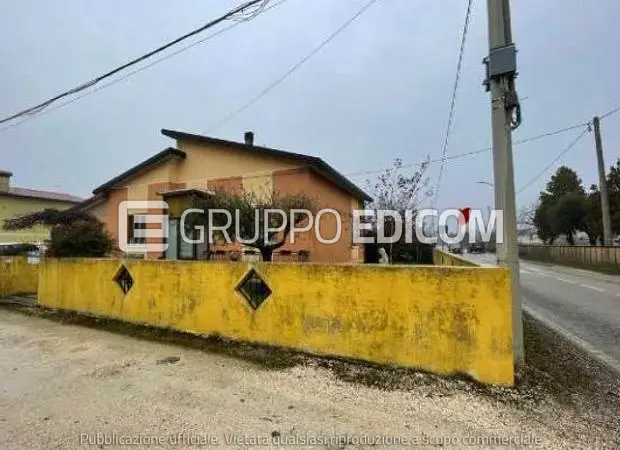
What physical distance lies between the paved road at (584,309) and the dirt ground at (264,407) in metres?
2.35

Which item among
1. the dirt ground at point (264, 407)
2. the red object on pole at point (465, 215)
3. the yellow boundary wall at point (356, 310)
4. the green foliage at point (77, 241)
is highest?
the red object on pole at point (465, 215)

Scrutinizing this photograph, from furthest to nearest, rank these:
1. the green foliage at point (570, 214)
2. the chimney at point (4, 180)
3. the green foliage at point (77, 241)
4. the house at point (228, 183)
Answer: the green foliage at point (570, 214) < the chimney at point (4, 180) < the house at point (228, 183) < the green foliage at point (77, 241)

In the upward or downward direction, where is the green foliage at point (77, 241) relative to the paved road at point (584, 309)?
upward

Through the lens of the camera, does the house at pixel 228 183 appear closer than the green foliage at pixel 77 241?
No

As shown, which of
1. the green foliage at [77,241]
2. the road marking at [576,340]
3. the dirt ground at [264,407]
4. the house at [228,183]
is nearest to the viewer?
the dirt ground at [264,407]

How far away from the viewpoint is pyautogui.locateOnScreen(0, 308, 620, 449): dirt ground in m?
3.72

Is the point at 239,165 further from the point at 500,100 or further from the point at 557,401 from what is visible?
the point at 557,401

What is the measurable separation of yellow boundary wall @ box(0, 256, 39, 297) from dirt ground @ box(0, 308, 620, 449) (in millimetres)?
9063

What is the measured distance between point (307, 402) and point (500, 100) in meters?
4.64

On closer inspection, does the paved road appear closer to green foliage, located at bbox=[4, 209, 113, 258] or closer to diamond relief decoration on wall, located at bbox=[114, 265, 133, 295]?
diamond relief decoration on wall, located at bbox=[114, 265, 133, 295]

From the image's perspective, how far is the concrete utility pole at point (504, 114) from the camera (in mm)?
5754
